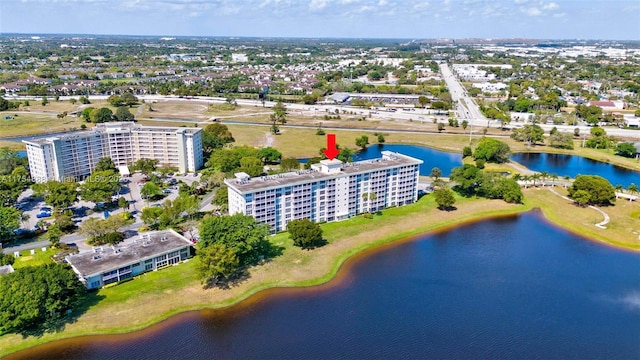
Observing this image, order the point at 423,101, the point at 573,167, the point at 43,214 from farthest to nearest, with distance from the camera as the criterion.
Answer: the point at 423,101
the point at 573,167
the point at 43,214

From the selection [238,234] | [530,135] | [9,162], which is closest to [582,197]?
[530,135]

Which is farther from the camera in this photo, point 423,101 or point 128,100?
point 423,101

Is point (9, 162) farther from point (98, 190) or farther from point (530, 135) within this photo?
point (530, 135)

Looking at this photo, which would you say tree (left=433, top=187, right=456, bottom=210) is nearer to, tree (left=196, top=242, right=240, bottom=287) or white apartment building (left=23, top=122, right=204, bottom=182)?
tree (left=196, top=242, right=240, bottom=287)

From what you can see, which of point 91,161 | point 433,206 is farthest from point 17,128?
point 433,206

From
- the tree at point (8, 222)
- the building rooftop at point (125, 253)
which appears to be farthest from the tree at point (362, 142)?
the tree at point (8, 222)

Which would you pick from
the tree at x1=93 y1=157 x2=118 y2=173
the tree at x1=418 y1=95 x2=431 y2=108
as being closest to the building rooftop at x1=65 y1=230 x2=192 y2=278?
the tree at x1=93 y1=157 x2=118 y2=173

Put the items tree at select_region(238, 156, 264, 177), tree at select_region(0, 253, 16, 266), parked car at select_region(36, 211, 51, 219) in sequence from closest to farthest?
tree at select_region(0, 253, 16, 266) < parked car at select_region(36, 211, 51, 219) < tree at select_region(238, 156, 264, 177)
